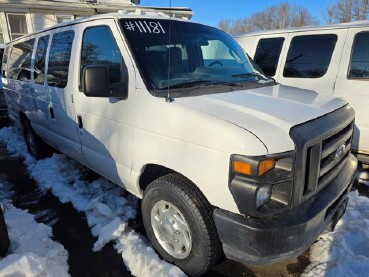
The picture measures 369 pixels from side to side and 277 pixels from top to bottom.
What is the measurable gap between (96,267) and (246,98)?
1994 millimetres

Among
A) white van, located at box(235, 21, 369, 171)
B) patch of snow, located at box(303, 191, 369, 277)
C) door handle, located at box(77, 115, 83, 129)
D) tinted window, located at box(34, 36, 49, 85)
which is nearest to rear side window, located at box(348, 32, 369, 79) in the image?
white van, located at box(235, 21, 369, 171)

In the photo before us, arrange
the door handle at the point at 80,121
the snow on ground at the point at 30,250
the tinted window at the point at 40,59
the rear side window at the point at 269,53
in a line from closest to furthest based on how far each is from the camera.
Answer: the snow on ground at the point at 30,250
the door handle at the point at 80,121
the tinted window at the point at 40,59
the rear side window at the point at 269,53

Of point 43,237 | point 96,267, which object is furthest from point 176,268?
point 43,237

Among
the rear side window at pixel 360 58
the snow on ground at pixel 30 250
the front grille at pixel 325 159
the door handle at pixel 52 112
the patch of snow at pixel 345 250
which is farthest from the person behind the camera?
the rear side window at pixel 360 58

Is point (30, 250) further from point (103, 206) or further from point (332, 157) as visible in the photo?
point (332, 157)

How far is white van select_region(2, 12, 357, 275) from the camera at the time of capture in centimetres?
197

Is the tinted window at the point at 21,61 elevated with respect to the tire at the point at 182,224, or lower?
elevated

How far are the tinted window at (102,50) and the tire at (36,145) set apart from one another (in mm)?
2487

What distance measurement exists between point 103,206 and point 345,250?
2.51 m

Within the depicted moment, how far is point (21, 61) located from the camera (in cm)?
530

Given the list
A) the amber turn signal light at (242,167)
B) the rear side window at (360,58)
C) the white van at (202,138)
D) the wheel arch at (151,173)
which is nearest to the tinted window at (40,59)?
the white van at (202,138)

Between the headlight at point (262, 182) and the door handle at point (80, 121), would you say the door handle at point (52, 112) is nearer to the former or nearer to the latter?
the door handle at point (80, 121)

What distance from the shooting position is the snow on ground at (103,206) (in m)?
2.69

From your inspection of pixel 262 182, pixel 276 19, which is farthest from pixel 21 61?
pixel 276 19
